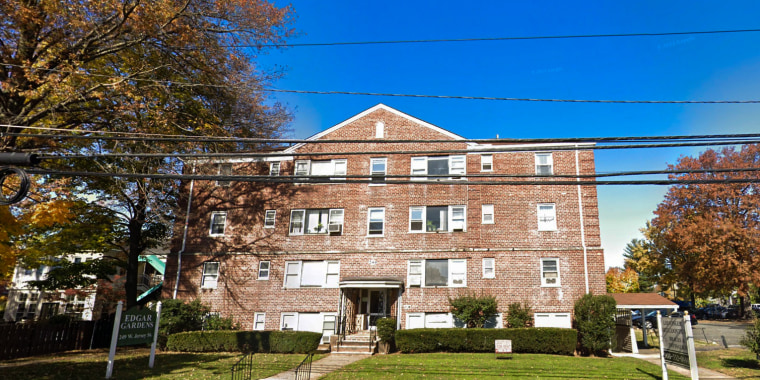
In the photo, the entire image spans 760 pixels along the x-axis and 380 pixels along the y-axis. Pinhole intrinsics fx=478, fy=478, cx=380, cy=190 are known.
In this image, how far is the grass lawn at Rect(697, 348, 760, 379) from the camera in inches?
668

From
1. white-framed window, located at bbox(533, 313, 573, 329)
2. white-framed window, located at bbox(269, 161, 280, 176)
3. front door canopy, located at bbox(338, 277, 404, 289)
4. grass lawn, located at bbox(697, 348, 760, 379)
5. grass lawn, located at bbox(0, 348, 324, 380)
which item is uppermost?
white-framed window, located at bbox(269, 161, 280, 176)

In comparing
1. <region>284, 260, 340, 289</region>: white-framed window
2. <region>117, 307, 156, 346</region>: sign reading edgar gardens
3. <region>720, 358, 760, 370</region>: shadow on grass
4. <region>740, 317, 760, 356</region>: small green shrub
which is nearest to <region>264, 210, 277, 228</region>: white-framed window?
<region>284, 260, 340, 289</region>: white-framed window

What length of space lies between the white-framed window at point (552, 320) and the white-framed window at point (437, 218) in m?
5.58

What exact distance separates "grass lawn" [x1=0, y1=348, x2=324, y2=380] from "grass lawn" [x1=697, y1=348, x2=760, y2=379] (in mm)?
15631

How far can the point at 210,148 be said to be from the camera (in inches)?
875

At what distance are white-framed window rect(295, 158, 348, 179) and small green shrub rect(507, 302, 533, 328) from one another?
11.9 meters

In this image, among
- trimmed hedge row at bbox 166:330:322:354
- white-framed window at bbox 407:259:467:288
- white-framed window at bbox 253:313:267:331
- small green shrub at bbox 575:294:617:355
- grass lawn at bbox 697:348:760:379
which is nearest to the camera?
grass lawn at bbox 697:348:760:379

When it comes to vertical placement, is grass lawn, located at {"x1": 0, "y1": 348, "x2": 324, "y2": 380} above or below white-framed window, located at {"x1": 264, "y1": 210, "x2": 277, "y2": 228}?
below

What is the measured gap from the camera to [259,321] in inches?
1009

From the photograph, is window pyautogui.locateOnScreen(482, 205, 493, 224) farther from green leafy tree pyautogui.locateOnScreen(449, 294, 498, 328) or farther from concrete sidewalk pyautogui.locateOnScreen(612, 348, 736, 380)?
concrete sidewalk pyautogui.locateOnScreen(612, 348, 736, 380)

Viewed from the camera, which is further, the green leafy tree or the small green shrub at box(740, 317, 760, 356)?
→ the green leafy tree

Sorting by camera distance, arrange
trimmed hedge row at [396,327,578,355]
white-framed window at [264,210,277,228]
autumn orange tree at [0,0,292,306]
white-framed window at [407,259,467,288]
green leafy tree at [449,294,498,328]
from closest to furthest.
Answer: autumn orange tree at [0,0,292,306]
trimmed hedge row at [396,327,578,355]
green leafy tree at [449,294,498,328]
white-framed window at [407,259,467,288]
white-framed window at [264,210,277,228]

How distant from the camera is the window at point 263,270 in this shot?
86.2 feet

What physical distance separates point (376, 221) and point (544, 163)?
9560mm
